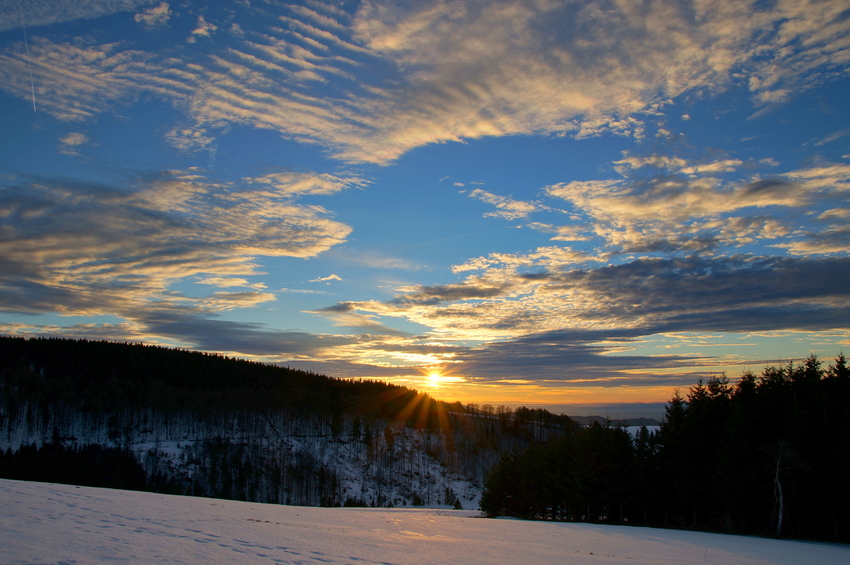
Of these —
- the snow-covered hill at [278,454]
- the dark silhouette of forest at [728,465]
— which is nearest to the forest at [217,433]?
the snow-covered hill at [278,454]

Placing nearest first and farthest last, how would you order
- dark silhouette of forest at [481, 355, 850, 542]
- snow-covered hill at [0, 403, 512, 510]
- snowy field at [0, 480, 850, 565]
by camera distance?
snowy field at [0, 480, 850, 565] < dark silhouette of forest at [481, 355, 850, 542] < snow-covered hill at [0, 403, 512, 510]

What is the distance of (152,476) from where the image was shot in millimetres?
119250

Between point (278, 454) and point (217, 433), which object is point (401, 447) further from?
point (217, 433)

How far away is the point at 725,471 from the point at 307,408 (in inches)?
6178

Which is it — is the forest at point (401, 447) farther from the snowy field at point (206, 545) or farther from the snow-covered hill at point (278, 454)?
the snowy field at point (206, 545)

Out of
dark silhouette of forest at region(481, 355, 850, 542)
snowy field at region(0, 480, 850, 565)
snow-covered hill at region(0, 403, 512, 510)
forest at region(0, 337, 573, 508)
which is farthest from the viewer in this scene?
snow-covered hill at region(0, 403, 512, 510)

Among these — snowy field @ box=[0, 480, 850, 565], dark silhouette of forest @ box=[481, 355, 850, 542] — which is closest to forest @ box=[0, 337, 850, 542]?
dark silhouette of forest @ box=[481, 355, 850, 542]

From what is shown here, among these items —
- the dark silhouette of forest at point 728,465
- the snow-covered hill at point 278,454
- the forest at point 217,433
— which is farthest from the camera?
the snow-covered hill at point 278,454

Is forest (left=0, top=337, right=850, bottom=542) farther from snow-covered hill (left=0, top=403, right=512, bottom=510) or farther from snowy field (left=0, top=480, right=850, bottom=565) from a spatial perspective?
snowy field (left=0, top=480, right=850, bottom=565)

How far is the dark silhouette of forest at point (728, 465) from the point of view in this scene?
32062 mm

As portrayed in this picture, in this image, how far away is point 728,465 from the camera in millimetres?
34438

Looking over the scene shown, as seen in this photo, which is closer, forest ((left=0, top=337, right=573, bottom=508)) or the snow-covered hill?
forest ((left=0, top=337, right=573, bottom=508))

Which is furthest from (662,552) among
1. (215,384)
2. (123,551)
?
(215,384)

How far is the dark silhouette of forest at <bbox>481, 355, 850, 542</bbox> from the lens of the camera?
3206cm
